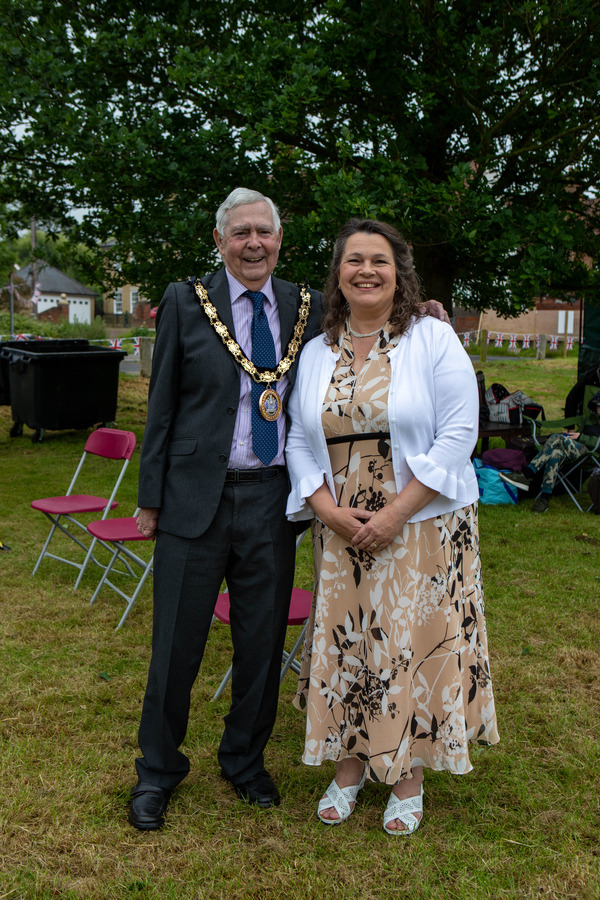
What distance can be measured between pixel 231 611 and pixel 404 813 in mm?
950

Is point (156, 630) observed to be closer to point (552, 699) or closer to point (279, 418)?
point (279, 418)

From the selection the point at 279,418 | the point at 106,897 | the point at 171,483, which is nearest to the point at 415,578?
the point at 279,418

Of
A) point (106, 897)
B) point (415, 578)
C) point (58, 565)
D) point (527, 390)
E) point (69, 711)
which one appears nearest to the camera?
point (106, 897)

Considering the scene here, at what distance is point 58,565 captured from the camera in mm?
6027

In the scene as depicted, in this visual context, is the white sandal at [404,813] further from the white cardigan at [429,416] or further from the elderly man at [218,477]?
the white cardigan at [429,416]

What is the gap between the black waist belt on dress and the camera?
269 centimetres

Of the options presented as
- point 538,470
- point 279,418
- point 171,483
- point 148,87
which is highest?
point 148,87

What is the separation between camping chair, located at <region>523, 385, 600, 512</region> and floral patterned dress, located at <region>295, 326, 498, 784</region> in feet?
17.8

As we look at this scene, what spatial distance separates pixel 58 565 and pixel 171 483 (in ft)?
11.7

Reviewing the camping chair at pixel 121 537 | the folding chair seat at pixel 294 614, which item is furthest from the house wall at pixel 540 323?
the folding chair seat at pixel 294 614

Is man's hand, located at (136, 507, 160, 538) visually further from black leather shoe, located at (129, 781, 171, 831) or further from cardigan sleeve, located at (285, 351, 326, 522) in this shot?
black leather shoe, located at (129, 781, 171, 831)

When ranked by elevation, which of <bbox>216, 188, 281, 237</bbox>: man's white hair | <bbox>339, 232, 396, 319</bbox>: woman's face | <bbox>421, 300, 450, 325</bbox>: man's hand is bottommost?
<bbox>421, 300, 450, 325</bbox>: man's hand

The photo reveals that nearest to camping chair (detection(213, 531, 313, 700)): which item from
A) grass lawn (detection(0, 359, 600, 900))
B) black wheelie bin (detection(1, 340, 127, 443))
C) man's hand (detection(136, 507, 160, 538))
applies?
grass lawn (detection(0, 359, 600, 900))

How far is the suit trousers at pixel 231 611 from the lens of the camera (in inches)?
111
